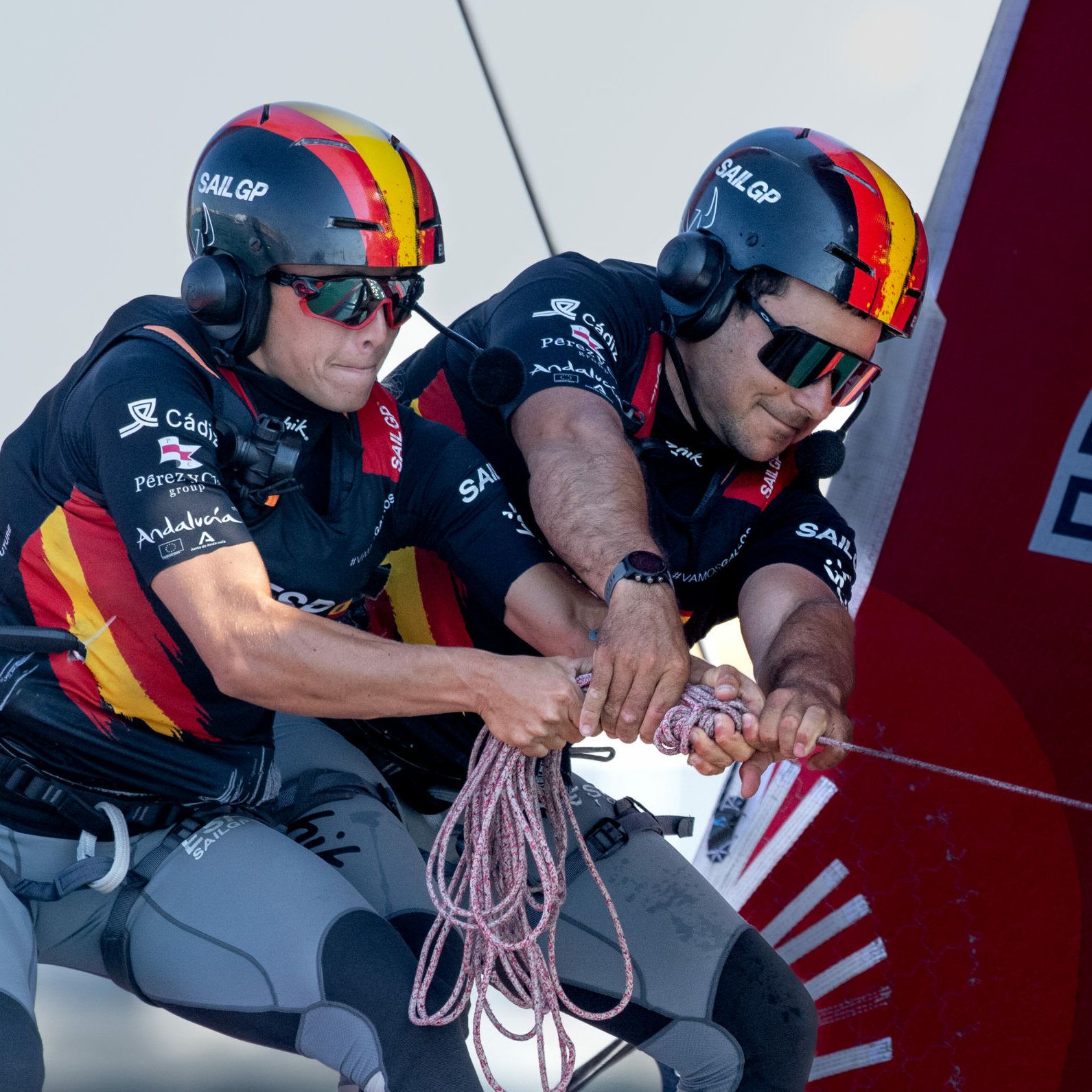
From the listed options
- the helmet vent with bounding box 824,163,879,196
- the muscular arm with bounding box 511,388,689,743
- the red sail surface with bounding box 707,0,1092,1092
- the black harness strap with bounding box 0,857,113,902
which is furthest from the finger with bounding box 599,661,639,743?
the red sail surface with bounding box 707,0,1092,1092

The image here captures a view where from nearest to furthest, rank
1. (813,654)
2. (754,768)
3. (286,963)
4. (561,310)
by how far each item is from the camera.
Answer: (286,963), (754,768), (813,654), (561,310)

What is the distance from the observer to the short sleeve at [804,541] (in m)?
2.31

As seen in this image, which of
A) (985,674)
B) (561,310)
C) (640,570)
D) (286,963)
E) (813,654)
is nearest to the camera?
(286,963)

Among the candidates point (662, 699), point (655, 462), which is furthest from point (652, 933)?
point (655, 462)

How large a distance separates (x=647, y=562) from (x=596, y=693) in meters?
0.21

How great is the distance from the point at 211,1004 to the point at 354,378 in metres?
0.92

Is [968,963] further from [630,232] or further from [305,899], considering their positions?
[630,232]

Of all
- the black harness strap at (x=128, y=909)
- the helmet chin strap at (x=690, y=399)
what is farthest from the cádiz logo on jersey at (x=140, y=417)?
the helmet chin strap at (x=690, y=399)

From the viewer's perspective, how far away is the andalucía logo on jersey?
5.56 feet

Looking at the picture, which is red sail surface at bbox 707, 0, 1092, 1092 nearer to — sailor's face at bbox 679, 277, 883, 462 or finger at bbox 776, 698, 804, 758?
sailor's face at bbox 679, 277, 883, 462

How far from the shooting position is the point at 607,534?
1.94 m

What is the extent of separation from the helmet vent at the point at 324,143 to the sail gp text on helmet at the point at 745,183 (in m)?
0.70

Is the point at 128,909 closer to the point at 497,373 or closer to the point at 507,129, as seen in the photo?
the point at 497,373

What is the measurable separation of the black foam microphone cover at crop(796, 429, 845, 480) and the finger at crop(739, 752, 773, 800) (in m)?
0.63
